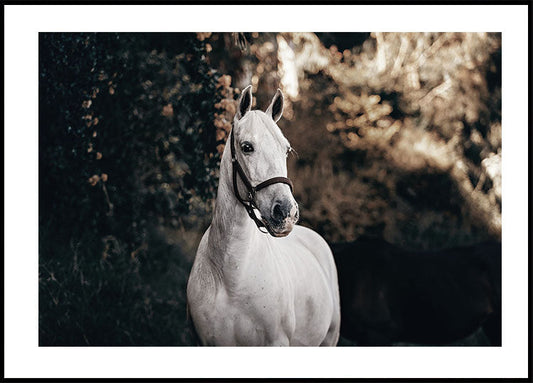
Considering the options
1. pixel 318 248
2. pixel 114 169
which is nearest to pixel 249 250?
pixel 318 248

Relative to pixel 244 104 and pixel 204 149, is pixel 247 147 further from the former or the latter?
pixel 204 149

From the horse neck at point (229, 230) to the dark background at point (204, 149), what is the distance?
1409 millimetres

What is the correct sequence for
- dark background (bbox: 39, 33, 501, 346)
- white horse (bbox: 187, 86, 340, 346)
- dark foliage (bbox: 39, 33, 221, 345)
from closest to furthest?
white horse (bbox: 187, 86, 340, 346) → dark foliage (bbox: 39, 33, 221, 345) → dark background (bbox: 39, 33, 501, 346)

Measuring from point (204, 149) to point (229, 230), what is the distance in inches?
71.4

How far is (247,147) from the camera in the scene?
250 centimetres

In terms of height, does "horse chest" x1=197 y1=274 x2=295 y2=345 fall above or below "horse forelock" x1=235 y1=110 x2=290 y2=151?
below

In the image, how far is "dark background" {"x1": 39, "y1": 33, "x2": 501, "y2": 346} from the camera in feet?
13.8

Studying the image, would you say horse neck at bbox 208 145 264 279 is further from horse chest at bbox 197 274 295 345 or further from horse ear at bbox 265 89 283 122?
horse ear at bbox 265 89 283 122

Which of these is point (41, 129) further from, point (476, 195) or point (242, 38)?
point (476, 195)

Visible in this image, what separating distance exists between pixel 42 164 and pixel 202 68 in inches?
64.6

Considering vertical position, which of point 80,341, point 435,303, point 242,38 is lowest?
point 80,341

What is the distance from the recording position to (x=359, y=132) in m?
8.32

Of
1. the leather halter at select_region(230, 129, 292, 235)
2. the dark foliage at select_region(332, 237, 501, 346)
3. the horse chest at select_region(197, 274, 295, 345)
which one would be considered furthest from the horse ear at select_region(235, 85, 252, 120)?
the dark foliage at select_region(332, 237, 501, 346)
